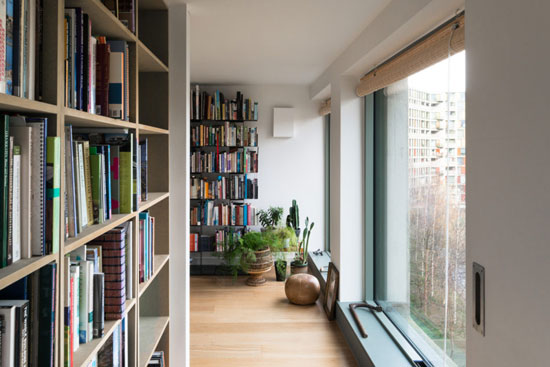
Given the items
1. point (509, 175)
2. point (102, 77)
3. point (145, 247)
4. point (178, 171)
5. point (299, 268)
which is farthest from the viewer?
point (299, 268)

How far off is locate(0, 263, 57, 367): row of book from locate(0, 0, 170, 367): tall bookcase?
2 centimetres

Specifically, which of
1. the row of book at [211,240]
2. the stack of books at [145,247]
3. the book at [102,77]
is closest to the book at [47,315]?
the book at [102,77]

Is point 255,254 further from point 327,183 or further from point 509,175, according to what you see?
point 509,175

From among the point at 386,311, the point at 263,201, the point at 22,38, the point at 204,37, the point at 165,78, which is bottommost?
the point at 386,311

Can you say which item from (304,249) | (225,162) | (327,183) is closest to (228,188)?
(225,162)

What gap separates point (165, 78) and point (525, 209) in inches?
80.3

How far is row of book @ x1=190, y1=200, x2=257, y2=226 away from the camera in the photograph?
5250 millimetres

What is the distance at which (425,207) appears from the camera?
8.20 feet

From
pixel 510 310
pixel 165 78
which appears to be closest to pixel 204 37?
pixel 165 78

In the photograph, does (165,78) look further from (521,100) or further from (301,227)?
(301,227)

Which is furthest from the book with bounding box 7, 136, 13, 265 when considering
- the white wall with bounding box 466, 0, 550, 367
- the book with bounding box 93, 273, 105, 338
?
the white wall with bounding box 466, 0, 550, 367

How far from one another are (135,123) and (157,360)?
142cm

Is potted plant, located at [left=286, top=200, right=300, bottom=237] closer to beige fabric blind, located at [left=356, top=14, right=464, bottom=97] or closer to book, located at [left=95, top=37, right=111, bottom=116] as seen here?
beige fabric blind, located at [left=356, top=14, right=464, bottom=97]

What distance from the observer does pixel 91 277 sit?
132cm
